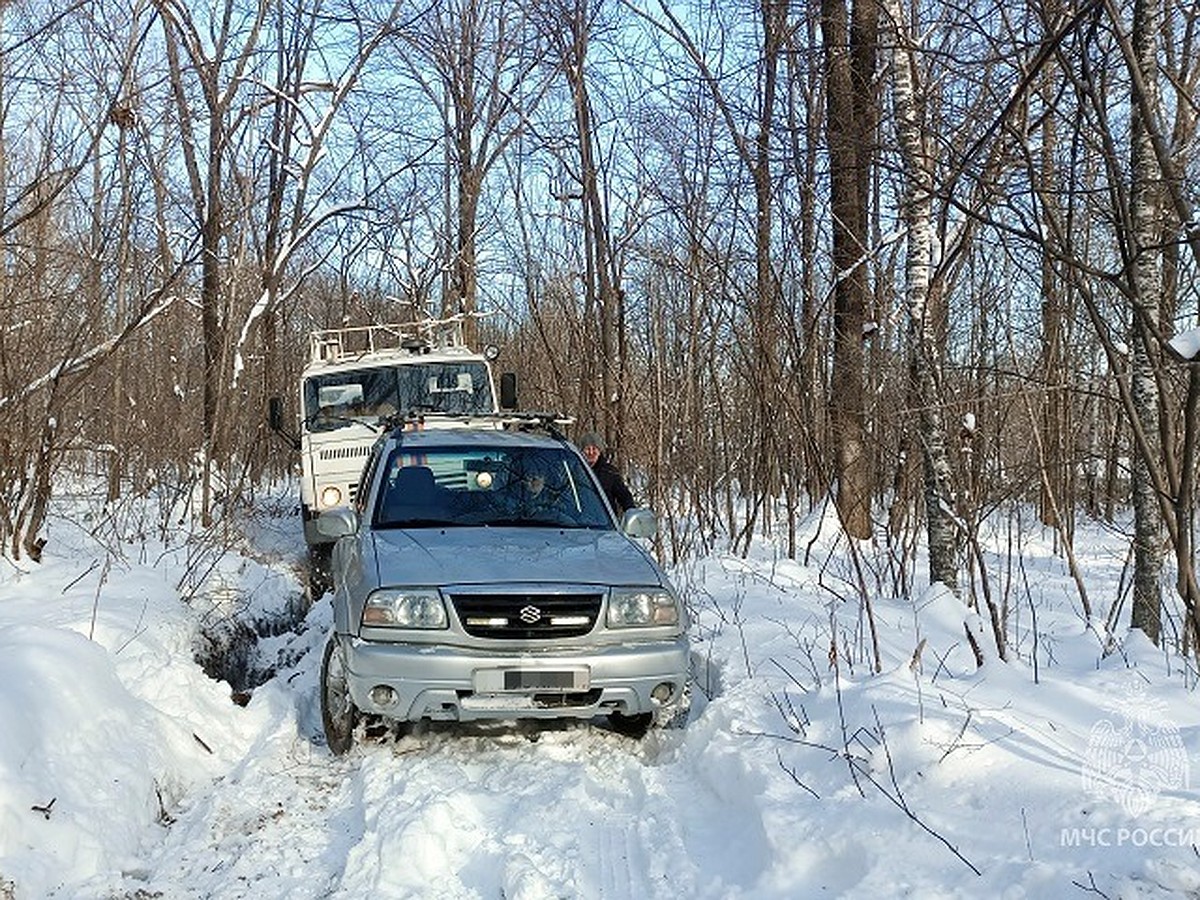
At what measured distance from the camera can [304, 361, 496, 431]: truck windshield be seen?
495 inches

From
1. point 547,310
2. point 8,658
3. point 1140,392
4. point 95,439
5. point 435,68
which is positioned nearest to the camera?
point 8,658

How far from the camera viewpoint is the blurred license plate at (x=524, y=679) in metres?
5.11

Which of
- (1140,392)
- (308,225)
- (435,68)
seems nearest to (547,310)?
(308,225)

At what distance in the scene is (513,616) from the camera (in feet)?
17.1

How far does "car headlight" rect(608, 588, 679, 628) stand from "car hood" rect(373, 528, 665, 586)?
0.22ft

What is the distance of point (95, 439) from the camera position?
12.0 metres

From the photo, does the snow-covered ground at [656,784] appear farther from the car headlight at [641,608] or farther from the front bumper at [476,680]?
the car headlight at [641,608]

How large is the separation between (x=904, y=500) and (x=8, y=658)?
763 cm

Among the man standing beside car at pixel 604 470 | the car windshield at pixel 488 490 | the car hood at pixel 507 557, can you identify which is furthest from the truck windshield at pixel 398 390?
the car hood at pixel 507 557

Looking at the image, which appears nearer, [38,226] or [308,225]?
[38,226]

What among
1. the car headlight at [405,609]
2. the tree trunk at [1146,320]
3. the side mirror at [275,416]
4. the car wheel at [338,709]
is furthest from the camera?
the side mirror at [275,416]

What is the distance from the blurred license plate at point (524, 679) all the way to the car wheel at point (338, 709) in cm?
79

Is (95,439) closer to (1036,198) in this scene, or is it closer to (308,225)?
(308,225)

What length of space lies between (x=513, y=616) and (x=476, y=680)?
365mm
